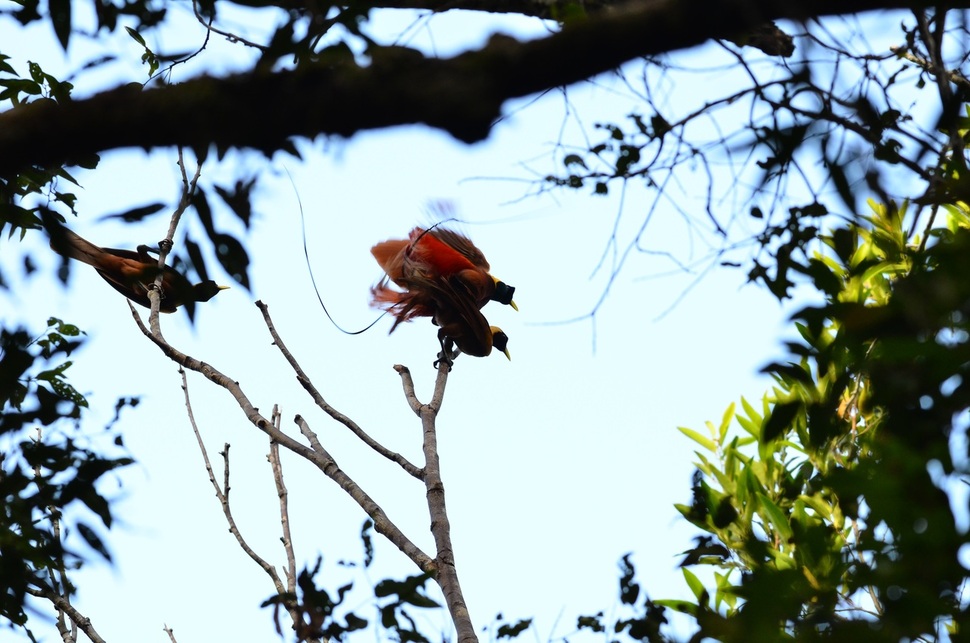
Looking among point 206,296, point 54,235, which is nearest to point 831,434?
point 206,296

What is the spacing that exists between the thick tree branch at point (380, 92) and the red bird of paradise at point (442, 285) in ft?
9.50

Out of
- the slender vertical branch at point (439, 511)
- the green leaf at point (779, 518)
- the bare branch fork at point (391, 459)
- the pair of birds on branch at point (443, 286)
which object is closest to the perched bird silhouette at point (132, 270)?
the bare branch fork at point (391, 459)

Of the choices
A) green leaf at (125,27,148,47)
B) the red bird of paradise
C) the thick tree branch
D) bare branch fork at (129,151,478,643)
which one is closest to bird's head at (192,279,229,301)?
bare branch fork at (129,151,478,643)

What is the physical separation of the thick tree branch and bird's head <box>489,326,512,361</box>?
337cm

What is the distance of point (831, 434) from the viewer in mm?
1594

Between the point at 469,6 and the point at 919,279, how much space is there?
1.64 metres

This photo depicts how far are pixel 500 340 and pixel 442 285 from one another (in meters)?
0.51

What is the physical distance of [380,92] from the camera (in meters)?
1.15

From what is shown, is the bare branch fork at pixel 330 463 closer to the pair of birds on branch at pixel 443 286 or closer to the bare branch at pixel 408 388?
the bare branch at pixel 408 388

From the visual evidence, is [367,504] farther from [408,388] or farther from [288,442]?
[408,388]

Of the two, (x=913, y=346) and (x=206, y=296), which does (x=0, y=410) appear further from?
(x=913, y=346)

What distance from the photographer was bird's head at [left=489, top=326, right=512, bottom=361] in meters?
4.59

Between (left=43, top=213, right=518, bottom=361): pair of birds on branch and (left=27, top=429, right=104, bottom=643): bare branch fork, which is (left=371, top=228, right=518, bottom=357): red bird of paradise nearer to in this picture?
(left=43, top=213, right=518, bottom=361): pair of birds on branch

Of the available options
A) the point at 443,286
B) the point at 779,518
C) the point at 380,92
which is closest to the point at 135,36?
the point at 380,92
